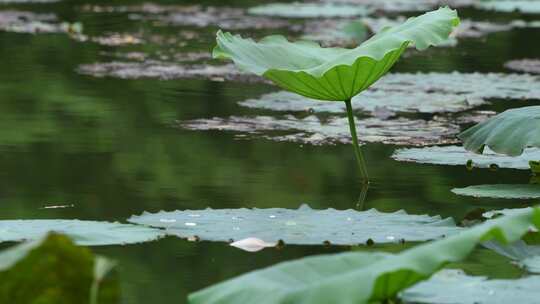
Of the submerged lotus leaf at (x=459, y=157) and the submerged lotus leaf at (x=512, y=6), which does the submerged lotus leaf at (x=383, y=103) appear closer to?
the submerged lotus leaf at (x=459, y=157)

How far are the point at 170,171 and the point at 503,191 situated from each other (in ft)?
2.63

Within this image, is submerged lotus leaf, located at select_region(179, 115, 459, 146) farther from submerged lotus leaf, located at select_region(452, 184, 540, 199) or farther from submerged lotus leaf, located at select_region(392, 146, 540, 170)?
submerged lotus leaf, located at select_region(452, 184, 540, 199)

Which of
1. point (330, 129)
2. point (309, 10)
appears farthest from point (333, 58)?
point (309, 10)

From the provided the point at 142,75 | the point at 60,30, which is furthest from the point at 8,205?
the point at 60,30

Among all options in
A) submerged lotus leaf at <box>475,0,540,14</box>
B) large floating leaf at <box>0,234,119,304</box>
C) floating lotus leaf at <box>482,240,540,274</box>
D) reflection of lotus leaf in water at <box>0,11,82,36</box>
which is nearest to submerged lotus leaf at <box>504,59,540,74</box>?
reflection of lotus leaf in water at <box>0,11,82,36</box>

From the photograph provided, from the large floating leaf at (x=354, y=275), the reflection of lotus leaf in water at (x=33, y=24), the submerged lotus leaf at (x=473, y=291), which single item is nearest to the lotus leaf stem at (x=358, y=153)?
the submerged lotus leaf at (x=473, y=291)

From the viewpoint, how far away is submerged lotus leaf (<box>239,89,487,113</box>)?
470 centimetres

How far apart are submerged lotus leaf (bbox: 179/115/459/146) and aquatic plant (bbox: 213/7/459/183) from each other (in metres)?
0.73

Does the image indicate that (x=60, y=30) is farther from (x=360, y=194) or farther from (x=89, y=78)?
(x=360, y=194)

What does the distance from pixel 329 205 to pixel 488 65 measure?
334 cm

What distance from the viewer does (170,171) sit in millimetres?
3400

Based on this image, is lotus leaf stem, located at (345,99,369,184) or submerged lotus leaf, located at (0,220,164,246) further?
lotus leaf stem, located at (345,99,369,184)

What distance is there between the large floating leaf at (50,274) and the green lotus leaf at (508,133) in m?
1.54

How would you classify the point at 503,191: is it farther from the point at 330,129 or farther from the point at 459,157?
the point at 330,129
